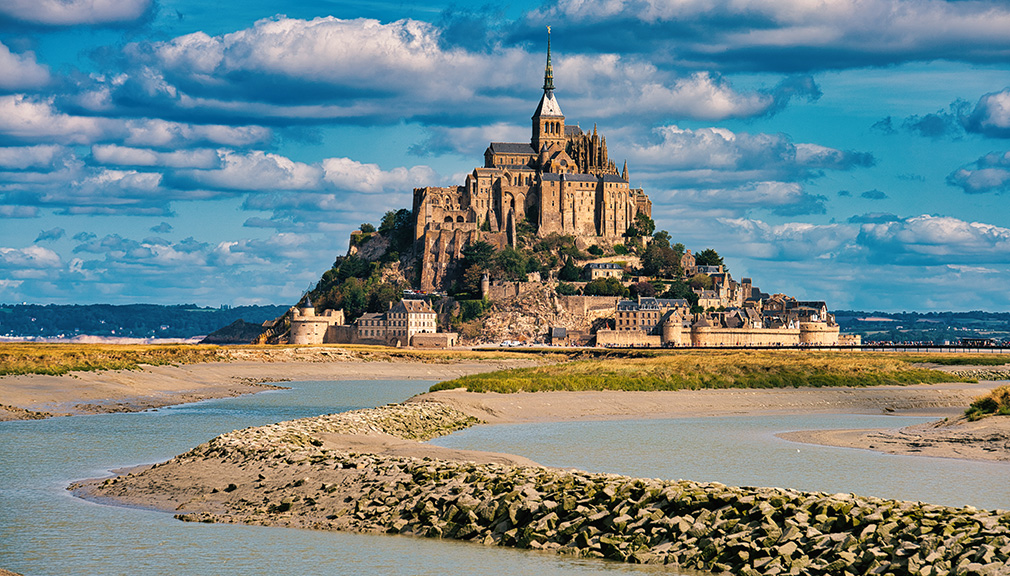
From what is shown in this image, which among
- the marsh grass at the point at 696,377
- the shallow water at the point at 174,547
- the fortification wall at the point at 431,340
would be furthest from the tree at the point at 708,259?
the shallow water at the point at 174,547

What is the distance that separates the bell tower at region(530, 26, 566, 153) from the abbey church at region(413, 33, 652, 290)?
4.84 feet

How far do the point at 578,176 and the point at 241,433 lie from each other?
3885 inches

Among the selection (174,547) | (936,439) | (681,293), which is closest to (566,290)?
(681,293)

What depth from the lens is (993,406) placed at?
97.1ft

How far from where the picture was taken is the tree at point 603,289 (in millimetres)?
111062

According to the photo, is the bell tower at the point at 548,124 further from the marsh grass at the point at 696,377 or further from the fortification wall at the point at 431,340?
the marsh grass at the point at 696,377

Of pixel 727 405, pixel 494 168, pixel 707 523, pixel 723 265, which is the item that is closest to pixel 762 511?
pixel 707 523

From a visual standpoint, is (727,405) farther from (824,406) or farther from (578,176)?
(578,176)

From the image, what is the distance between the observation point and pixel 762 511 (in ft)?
46.7

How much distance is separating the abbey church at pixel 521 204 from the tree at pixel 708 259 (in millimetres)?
10934

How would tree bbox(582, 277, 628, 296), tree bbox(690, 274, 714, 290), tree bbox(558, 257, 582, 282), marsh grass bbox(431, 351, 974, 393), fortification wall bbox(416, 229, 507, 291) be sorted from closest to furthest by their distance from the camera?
marsh grass bbox(431, 351, 974, 393) < tree bbox(582, 277, 628, 296) < tree bbox(558, 257, 582, 282) < fortification wall bbox(416, 229, 507, 291) < tree bbox(690, 274, 714, 290)

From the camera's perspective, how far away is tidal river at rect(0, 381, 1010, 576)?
1436 cm

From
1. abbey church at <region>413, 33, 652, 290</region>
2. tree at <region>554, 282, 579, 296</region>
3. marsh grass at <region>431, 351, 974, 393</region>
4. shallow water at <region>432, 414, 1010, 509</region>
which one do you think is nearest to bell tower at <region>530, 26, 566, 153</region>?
abbey church at <region>413, 33, 652, 290</region>

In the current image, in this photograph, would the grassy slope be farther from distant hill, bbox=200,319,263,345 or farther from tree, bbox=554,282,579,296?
distant hill, bbox=200,319,263,345
